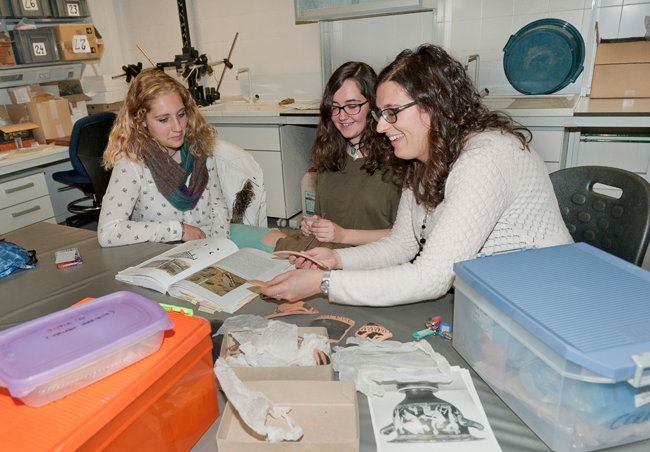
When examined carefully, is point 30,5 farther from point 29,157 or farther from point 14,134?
point 29,157

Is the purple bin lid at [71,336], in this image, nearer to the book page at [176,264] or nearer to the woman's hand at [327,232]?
the book page at [176,264]

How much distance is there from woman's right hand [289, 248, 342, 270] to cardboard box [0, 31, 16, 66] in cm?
319

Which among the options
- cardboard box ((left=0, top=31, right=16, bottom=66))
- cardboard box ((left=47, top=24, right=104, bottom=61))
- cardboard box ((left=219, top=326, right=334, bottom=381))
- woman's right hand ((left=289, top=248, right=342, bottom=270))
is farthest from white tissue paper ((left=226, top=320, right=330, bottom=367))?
cardboard box ((left=47, top=24, right=104, bottom=61))

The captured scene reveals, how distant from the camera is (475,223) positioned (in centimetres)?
97

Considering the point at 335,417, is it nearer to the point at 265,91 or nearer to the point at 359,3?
the point at 359,3

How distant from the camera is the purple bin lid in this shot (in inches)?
22.2

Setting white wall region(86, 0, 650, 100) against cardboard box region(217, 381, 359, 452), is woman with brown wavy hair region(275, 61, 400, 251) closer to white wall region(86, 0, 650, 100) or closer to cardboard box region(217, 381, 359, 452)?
cardboard box region(217, 381, 359, 452)

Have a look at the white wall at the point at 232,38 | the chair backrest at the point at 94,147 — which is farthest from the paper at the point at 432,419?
the white wall at the point at 232,38

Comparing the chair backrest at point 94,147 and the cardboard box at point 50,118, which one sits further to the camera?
the cardboard box at point 50,118

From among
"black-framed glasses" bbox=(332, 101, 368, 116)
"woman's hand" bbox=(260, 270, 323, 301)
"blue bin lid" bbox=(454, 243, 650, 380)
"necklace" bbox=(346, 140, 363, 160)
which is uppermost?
"black-framed glasses" bbox=(332, 101, 368, 116)

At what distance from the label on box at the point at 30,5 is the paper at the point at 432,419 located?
389 centimetres

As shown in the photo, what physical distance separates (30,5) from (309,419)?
12.8ft

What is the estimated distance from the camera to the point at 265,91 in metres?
3.74

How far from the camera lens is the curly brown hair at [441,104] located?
3.48 ft
